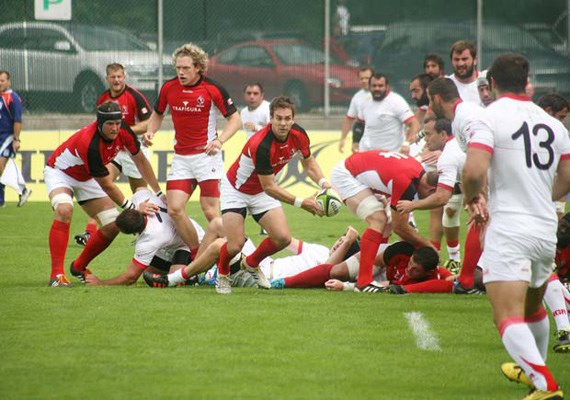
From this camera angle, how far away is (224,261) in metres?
10.6

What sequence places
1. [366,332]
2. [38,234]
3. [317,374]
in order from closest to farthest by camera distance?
1. [317,374]
2. [366,332]
3. [38,234]

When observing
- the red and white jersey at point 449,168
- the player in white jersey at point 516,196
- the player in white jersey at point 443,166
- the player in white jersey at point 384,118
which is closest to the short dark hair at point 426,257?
the player in white jersey at point 443,166

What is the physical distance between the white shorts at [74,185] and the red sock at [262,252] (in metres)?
1.77

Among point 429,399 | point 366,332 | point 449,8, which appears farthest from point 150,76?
point 429,399

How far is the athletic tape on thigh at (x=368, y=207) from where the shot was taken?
1107cm

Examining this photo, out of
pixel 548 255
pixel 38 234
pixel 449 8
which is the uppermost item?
pixel 449 8

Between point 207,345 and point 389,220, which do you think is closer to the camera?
point 207,345

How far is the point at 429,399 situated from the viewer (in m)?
6.61

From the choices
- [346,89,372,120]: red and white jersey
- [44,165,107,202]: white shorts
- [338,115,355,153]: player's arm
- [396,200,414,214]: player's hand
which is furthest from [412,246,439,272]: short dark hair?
[338,115,355,153]: player's arm

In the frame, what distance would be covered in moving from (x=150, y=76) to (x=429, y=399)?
56.5ft

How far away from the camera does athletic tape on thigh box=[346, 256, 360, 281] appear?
11219 millimetres

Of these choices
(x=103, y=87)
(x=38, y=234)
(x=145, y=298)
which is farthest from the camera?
(x=103, y=87)

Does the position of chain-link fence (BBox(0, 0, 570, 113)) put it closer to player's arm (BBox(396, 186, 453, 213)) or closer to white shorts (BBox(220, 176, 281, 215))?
white shorts (BBox(220, 176, 281, 215))

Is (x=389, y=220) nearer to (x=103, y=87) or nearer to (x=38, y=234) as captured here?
(x=38, y=234)
